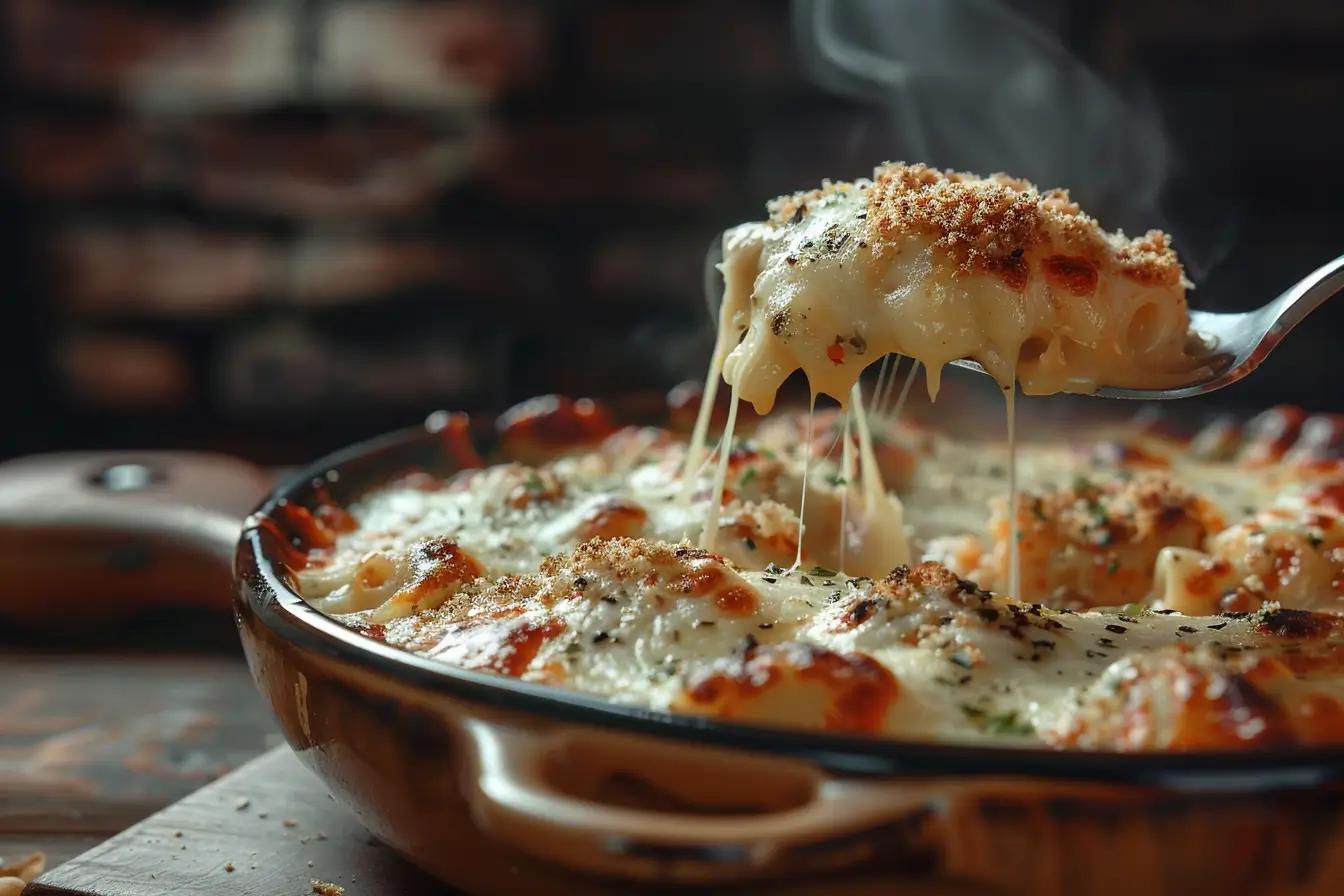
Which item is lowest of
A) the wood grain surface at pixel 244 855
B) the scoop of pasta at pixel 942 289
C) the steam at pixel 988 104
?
the wood grain surface at pixel 244 855

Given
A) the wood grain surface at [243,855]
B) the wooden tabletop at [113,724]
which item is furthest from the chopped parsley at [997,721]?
the wooden tabletop at [113,724]

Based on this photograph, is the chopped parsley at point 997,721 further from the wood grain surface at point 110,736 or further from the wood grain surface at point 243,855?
the wood grain surface at point 110,736

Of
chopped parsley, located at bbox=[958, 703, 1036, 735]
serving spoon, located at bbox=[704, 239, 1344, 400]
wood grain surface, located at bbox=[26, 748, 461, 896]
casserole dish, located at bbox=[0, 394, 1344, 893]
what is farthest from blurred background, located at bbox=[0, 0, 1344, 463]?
casserole dish, located at bbox=[0, 394, 1344, 893]

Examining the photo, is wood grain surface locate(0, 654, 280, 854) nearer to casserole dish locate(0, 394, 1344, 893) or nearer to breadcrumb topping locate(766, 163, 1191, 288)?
casserole dish locate(0, 394, 1344, 893)

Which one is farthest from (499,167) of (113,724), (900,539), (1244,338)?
(1244,338)

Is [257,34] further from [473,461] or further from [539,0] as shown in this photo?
[473,461]

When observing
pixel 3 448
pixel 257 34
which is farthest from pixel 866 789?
pixel 3 448
